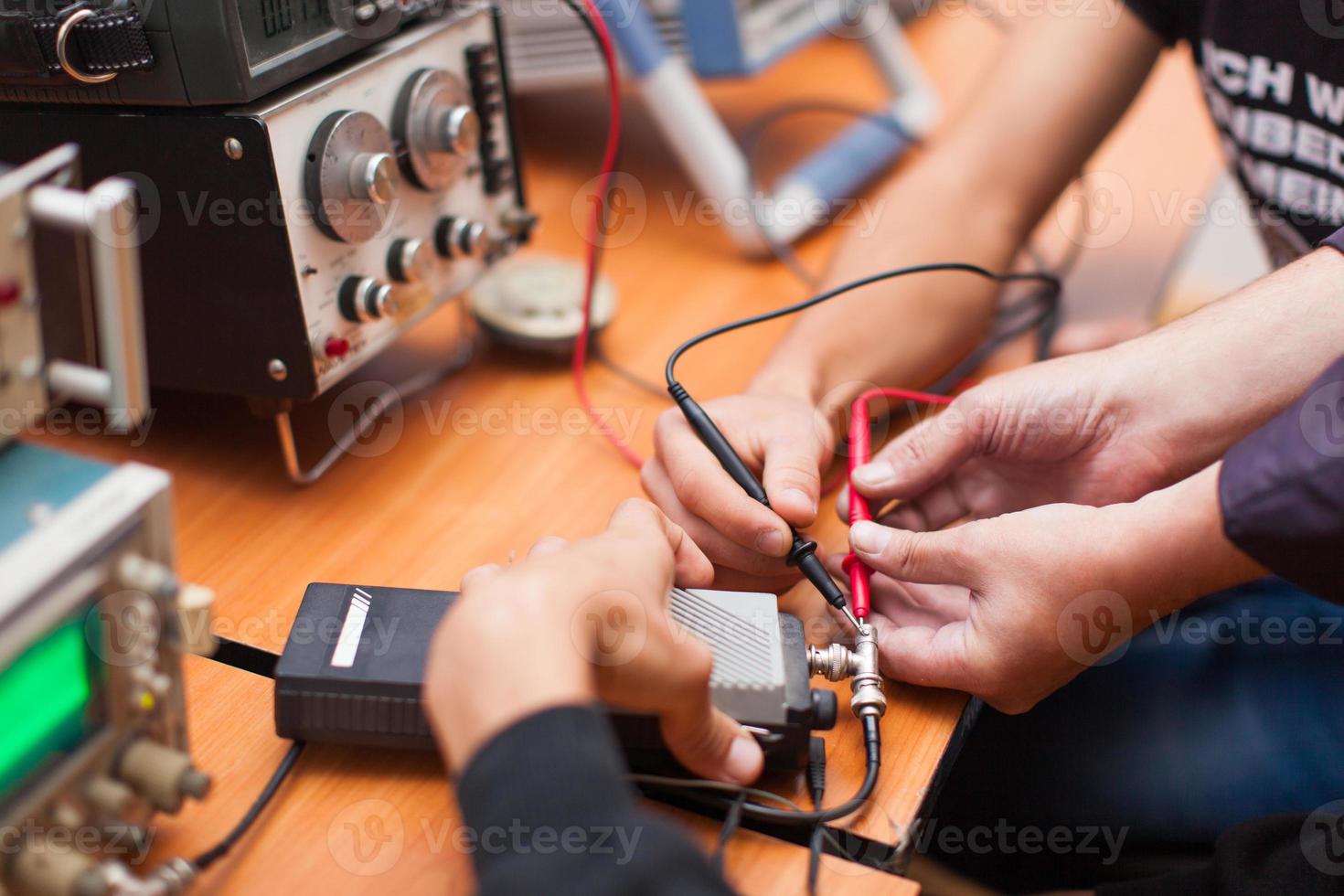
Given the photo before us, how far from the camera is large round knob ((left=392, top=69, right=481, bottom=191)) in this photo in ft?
2.68

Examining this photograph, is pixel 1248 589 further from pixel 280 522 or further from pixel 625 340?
pixel 280 522

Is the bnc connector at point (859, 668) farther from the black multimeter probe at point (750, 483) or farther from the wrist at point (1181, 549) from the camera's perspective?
the wrist at point (1181, 549)

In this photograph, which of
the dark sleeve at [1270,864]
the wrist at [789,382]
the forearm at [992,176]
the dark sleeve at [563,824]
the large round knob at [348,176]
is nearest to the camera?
the dark sleeve at [563,824]

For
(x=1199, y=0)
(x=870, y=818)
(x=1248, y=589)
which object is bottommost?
(x=1248, y=589)

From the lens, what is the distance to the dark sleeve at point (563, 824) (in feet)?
1.42

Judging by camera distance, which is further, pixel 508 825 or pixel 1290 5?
pixel 1290 5

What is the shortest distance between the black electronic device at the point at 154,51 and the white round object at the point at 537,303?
31 cm

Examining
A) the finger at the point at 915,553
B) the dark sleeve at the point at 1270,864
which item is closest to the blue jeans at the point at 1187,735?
the dark sleeve at the point at 1270,864

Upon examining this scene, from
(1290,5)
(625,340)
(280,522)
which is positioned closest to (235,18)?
(280,522)

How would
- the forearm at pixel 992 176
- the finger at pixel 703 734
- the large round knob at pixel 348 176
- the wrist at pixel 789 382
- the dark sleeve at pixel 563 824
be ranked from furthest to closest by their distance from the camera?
the forearm at pixel 992 176 → the wrist at pixel 789 382 → the large round knob at pixel 348 176 → the finger at pixel 703 734 → the dark sleeve at pixel 563 824

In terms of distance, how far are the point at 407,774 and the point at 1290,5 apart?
891mm

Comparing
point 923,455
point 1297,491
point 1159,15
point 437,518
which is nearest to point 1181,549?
point 1297,491

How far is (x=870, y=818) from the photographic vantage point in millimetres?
597

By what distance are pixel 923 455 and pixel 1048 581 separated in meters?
0.15
